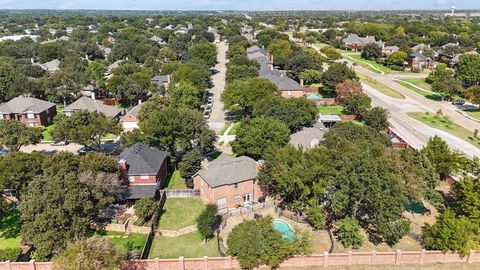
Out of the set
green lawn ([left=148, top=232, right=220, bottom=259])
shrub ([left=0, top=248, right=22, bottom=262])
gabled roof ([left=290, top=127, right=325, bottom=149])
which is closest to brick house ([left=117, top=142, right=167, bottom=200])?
green lawn ([left=148, top=232, right=220, bottom=259])

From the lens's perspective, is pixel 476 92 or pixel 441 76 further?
pixel 441 76

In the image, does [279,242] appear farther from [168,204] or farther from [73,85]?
[73,85]

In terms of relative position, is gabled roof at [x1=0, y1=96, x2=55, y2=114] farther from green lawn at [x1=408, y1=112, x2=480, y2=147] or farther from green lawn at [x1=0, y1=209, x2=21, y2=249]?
green lawn at [x1=408, y1=112, x2=480, y2=147]

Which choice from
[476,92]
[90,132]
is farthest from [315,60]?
[90,132]

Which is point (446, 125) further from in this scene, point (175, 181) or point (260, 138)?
point (175, 181)

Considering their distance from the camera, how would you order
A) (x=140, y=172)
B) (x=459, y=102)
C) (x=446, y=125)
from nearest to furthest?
(x=140, y=172) < (x=446, y=125) < (x=459, y=102)

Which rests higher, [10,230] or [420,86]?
[420,86]

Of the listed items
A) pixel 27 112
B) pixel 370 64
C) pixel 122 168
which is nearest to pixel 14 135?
pixel 122 168
